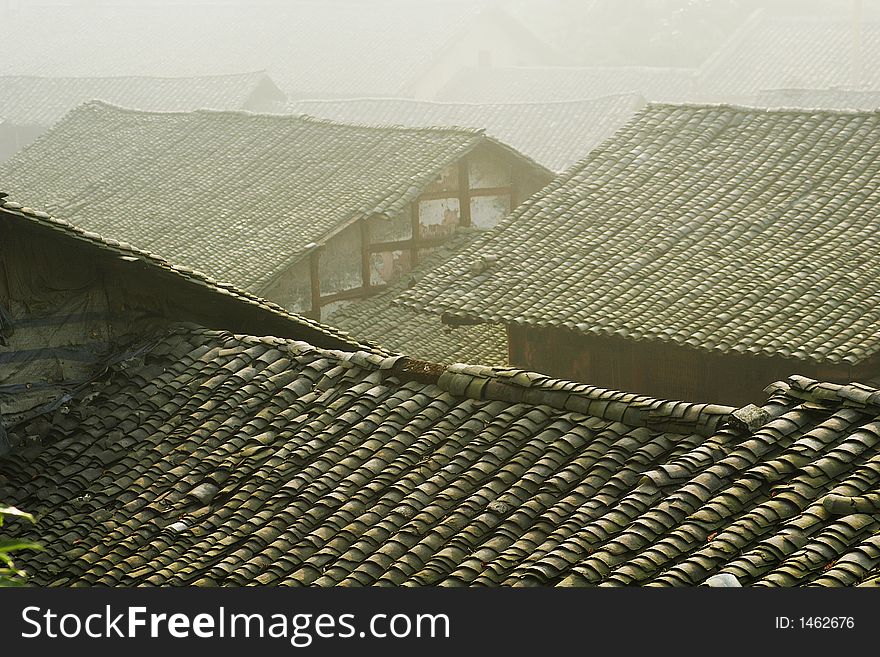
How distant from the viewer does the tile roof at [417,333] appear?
Result: 21008 millimetres

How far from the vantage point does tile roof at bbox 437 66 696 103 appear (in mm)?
52406

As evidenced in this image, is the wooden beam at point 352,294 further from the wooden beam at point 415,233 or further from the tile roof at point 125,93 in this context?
the tile roof at point 125,93

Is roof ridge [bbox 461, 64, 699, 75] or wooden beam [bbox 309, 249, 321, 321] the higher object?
roof ridge [bbox 461, 64, 699, 75]

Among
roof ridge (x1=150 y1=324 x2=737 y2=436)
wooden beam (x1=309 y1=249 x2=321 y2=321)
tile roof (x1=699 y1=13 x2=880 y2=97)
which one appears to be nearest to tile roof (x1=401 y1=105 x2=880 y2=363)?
wooden beam (x1=309 y1=249 x2=321 y2=321)

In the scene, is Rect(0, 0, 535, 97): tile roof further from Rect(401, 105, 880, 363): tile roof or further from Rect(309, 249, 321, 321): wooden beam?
Rect(401, 105, 880, 363): tile roof

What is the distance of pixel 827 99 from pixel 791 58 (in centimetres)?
892

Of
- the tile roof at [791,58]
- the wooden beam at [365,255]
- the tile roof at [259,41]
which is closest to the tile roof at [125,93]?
the tile roof at [259,41]

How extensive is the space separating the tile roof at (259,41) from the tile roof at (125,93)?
8.11 metres

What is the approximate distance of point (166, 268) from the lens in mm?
11078

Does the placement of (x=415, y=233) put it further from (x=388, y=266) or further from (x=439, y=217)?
(x=388, y=266)

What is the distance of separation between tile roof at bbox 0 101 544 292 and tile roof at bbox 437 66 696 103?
24.0 m

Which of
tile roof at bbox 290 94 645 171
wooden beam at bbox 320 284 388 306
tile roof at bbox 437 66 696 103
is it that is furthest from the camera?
tile roof at bbox 437 66 696 103

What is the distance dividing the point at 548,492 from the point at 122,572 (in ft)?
9.22

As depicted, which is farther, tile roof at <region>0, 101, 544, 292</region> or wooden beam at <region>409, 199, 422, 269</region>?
wooden beam at <region>409, 199, 422, 269</region>
